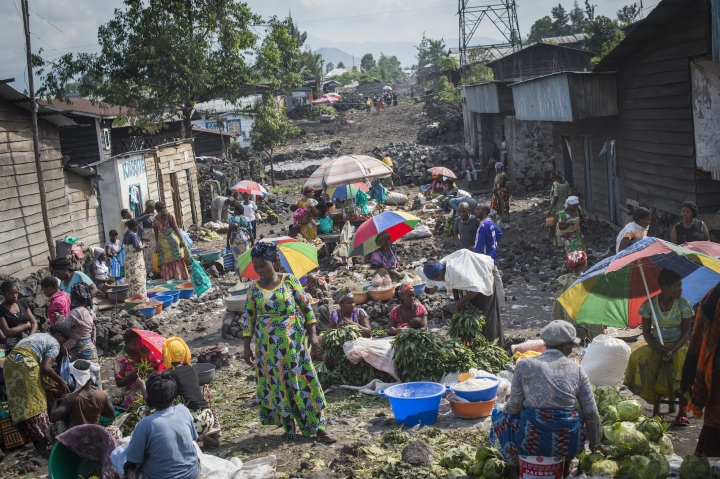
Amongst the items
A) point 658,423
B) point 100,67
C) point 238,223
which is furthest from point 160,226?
point 100,67

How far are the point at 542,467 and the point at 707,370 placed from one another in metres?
1.37

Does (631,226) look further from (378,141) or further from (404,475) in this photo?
(378,141)

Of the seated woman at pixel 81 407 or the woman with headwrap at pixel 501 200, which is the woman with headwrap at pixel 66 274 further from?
the woman with headwrap at pixel 501 200

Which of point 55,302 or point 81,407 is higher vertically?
point 55,302

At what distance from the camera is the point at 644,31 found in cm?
1155

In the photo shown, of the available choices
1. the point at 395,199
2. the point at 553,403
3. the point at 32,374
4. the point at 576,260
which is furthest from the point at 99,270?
the point at 395,199

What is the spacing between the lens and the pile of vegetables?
495 centimetres

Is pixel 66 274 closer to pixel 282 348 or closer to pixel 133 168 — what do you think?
pixel 282 348

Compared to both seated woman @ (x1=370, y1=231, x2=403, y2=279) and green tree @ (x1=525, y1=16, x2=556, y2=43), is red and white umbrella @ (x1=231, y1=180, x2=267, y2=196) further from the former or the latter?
Result: green tree @ (x1=525, y1=16, x2=556, y2=43)

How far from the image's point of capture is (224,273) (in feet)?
51.2

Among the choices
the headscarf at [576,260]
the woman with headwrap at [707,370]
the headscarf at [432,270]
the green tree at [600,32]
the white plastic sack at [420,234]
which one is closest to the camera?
the woman with headwrap at [707,370]

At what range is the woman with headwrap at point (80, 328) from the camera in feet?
24.4

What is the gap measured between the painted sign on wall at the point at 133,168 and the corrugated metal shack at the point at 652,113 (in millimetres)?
10033

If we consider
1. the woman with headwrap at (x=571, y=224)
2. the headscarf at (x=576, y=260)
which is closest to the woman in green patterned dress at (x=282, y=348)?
the headscarf at (x=576, y=260)
